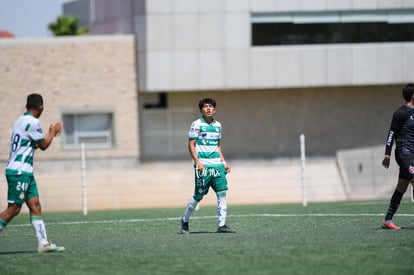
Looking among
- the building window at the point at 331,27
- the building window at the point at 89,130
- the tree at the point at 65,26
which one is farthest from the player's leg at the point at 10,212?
the tree at the point at 65,26

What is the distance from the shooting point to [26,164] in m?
12.6

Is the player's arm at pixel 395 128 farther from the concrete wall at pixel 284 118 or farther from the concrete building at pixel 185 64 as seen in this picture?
the concrete wall at pixel 284 118

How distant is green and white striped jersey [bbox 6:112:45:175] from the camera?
12555 millimetres

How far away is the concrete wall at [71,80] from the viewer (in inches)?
1630

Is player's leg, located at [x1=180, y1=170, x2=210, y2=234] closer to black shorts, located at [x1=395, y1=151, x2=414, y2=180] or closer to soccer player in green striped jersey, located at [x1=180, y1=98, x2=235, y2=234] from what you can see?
soccer player in green striped jersey, located at [x1=180, y1=98, x2=235, y2=234]

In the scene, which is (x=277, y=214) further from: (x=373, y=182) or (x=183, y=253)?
(x=373, y=182)

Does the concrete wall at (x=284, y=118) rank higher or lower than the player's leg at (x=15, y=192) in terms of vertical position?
lower

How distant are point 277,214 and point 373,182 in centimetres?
1472

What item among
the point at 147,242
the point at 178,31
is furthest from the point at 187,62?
the point at 147,242

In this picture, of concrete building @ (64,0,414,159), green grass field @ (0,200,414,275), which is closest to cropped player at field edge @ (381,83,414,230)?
green grass field @ (0,200,414,275)

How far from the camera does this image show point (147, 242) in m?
14.0

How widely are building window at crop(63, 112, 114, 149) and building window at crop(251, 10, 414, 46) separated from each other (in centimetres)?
707

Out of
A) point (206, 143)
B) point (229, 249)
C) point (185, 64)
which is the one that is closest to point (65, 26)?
point (185, 64)

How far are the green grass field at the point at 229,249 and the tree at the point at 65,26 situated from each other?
2056 inches
